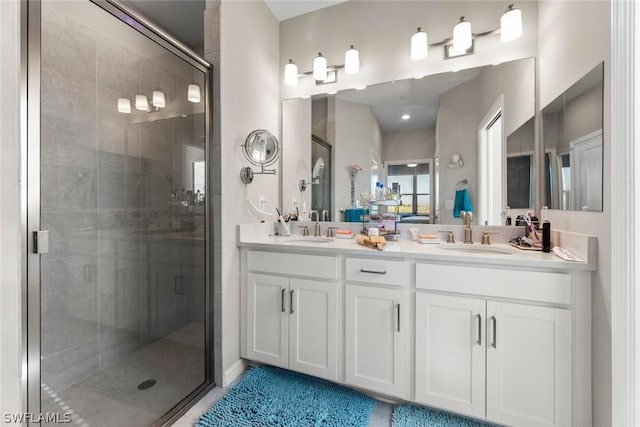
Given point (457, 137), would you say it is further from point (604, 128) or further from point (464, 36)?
point (604, 128)

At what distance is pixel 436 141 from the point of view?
190cm

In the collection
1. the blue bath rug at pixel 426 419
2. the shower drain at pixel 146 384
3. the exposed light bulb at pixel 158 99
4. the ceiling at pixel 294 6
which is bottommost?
the blue bath rug at pixel 426 419

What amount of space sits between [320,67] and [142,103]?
1.33m

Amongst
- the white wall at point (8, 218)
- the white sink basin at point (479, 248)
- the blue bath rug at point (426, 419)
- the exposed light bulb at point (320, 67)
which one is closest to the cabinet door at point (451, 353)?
the blue bath rug at point (426, 419)

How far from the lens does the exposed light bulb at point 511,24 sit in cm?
161

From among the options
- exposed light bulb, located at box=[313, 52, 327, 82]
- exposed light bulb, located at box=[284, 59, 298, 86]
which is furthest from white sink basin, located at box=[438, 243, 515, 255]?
exposed light bulb, located at box=[284, 59, 298, 86]

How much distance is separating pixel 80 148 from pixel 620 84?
2152mm

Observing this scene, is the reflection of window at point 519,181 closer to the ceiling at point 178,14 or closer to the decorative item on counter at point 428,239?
the decorative item on counter at point 428,239

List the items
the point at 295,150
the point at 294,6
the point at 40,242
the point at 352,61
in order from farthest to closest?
the point at 295,150 → the point at 294,6 → the point at 352,61 → the point at 40,242

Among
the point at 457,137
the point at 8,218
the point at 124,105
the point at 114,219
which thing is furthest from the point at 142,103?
the point at 457,137

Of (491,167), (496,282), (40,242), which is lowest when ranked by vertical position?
(496,282)

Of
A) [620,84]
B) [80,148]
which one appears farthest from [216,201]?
[620,84]

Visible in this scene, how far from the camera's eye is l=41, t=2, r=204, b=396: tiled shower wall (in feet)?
3.51

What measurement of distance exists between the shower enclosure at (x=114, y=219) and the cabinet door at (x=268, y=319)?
0.26 m
